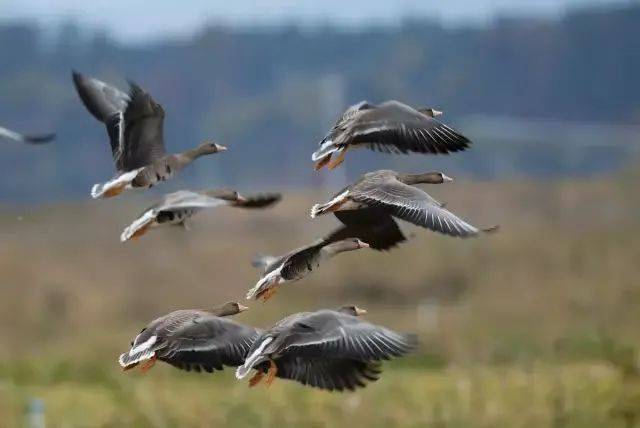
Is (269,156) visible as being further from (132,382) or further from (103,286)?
(132,382)

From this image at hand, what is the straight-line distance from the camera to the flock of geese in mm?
6777

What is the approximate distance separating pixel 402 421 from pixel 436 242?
14045 mm

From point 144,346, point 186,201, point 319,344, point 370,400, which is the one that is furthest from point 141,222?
point 370,400

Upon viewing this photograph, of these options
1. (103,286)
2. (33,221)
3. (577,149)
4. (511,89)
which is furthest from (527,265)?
(511,89)

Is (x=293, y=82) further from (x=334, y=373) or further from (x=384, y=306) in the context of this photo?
(x=334, y=373)

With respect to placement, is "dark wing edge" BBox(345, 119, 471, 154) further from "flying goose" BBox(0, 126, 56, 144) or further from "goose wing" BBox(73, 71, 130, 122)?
"flying goose" BBox(0, 126, 56, 144)

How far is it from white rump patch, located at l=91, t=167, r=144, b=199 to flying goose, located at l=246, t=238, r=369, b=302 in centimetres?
68

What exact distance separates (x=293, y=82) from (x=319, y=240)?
34338 mm

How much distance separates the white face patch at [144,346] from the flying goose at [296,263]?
43cm

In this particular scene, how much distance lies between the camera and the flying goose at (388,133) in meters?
7.02

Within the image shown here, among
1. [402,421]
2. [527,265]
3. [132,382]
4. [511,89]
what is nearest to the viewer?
[402,421]

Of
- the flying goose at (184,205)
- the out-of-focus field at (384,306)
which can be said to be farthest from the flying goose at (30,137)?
the flying goose at (184,205)

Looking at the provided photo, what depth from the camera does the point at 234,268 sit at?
2648 cm

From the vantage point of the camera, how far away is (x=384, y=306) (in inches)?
944
